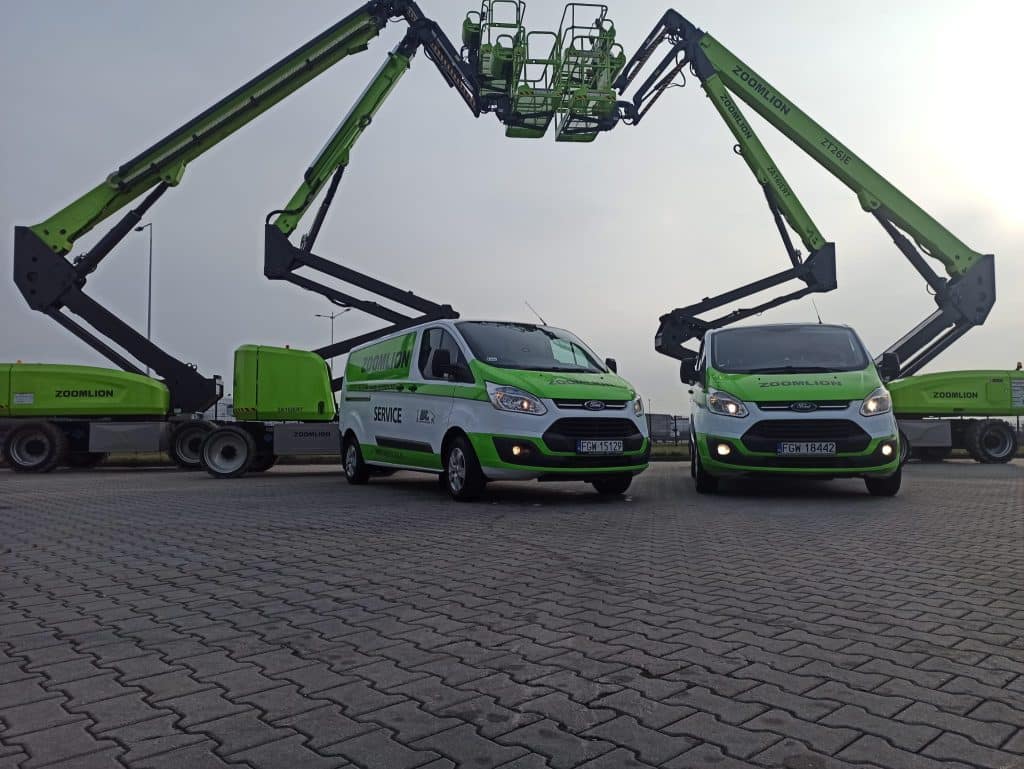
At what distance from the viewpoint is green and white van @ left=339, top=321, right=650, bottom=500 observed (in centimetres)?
945

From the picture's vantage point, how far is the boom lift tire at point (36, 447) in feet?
54.8

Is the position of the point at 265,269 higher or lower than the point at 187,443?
higher

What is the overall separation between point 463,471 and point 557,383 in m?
1.45

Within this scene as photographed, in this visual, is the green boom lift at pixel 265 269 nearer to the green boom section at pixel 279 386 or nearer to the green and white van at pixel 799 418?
the green boom section at pixel 279 386

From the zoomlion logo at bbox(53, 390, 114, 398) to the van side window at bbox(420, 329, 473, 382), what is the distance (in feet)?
29.7

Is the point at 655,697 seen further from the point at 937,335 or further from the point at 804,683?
the point at 937,335

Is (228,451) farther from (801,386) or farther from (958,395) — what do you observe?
(958,395)

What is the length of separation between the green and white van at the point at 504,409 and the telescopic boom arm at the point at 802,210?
11344 mm

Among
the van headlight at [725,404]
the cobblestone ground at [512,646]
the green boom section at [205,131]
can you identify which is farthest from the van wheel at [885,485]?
the green boom section at [205,131]

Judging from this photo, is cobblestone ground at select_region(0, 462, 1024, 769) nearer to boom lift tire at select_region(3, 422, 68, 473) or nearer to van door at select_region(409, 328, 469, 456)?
van door at select_region(409, 328, 469, 456)

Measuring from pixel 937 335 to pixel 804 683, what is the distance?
2069 cm

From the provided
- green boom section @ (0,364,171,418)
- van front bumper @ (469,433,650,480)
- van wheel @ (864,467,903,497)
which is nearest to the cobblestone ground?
van front bumper @ (469,433,650,480)

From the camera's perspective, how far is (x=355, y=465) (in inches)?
511

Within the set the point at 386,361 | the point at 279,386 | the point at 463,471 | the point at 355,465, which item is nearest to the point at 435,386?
the point at 463,471
